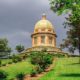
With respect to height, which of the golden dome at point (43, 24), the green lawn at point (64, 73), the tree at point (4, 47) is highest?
the golden dome at point (43, 24)

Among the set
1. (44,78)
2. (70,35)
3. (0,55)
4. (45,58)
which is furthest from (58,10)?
(0,55)

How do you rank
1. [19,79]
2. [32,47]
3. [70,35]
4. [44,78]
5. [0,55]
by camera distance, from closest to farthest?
[19,79]
[44,78]
[70,35]
[0,55]
[32,47]

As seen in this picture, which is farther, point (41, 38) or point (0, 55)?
point (41, 38)

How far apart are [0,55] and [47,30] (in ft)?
58.7

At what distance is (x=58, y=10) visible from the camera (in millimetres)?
35812

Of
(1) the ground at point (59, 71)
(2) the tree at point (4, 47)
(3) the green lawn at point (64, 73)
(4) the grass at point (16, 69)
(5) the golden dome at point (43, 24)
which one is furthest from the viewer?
(5) the golden dome at point (43, 24)

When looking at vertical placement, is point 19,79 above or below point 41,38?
below

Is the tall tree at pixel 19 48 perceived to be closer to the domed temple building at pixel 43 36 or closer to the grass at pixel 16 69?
the domed temple building at pixel 43 36

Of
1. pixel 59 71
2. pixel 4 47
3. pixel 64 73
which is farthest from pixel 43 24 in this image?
pixel 64 73

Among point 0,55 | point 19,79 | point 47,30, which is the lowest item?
point 19,79

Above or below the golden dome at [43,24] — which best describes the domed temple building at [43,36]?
below

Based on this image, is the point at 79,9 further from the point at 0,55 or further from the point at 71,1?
the point at 0,55

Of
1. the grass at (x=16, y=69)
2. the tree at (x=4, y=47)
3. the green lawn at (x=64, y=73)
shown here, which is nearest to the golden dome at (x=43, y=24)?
the tree at (x=4, y=47)

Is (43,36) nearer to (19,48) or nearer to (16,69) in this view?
(19,48)
